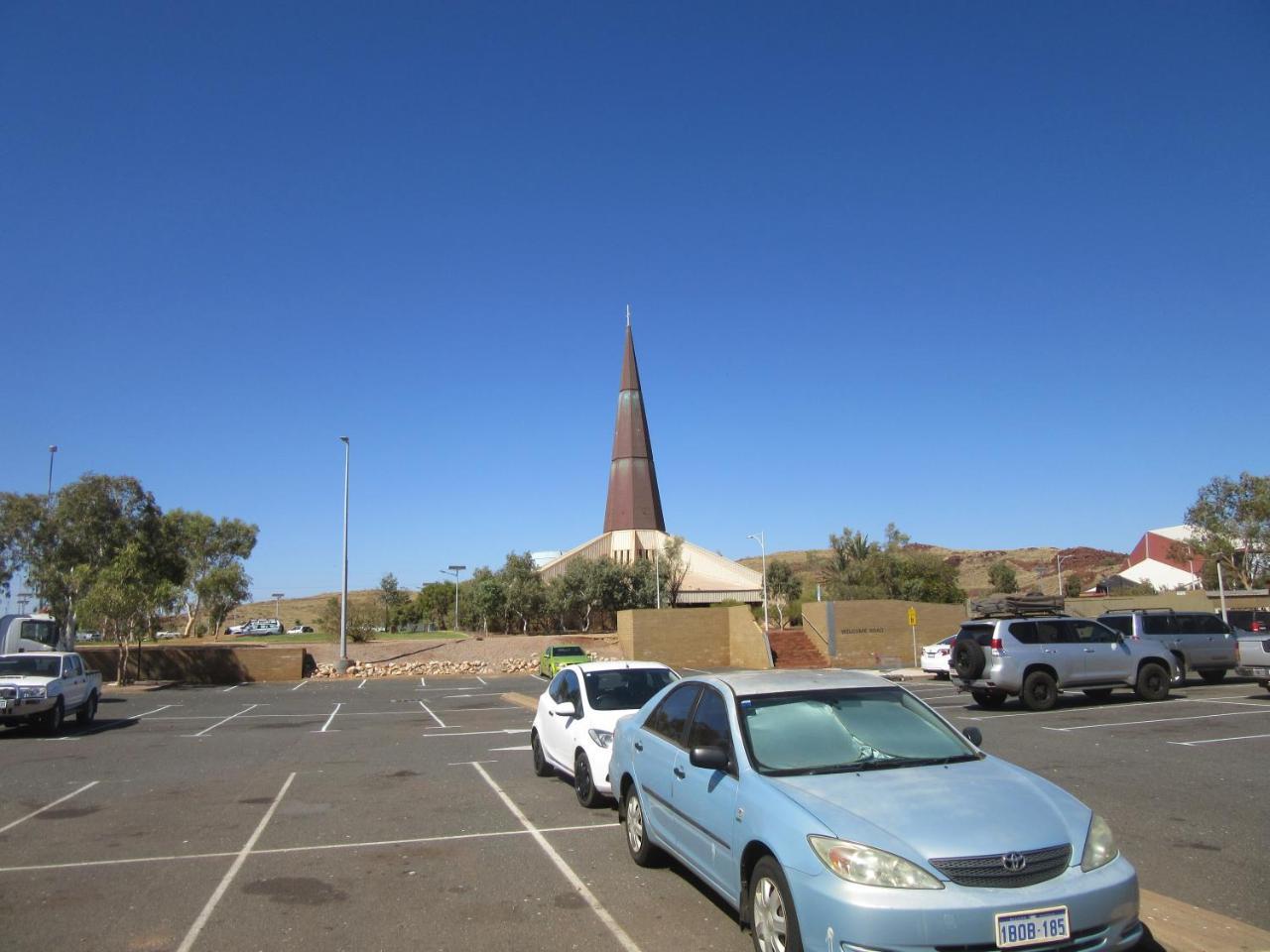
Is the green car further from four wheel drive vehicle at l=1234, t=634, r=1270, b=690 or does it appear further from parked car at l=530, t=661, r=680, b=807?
parked car at l=530, t=661, r=680, b=807

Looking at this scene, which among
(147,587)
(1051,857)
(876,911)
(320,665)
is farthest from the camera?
(320,665)

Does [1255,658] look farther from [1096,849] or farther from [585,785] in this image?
[1096,849]

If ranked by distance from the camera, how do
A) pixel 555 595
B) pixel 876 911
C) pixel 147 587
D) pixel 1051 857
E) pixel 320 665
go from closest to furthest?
pixel 876 911 < pixel 1051 857 < pixel 147 587 < pixel 320 665 < pixel 555 595

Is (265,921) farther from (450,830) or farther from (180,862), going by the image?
(450,830)

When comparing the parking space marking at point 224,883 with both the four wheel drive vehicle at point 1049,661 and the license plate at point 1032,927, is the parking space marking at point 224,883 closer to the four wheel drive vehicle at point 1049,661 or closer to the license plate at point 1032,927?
the license plate at point 1032,927

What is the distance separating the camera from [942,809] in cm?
473

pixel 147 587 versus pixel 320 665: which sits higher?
pixel 147 587

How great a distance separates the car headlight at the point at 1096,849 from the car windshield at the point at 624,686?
6.20 metres

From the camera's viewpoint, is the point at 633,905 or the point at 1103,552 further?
the point at 1103,552

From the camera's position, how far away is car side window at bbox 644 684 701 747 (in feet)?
21.7

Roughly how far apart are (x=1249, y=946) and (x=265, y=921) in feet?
18.9

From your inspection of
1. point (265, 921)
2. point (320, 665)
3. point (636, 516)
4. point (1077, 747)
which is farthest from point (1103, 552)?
point (265, 921)

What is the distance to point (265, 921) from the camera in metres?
6.02

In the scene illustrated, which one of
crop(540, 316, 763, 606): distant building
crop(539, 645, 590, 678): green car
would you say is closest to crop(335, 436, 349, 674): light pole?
crop(539, 645, 590, 678): green car
